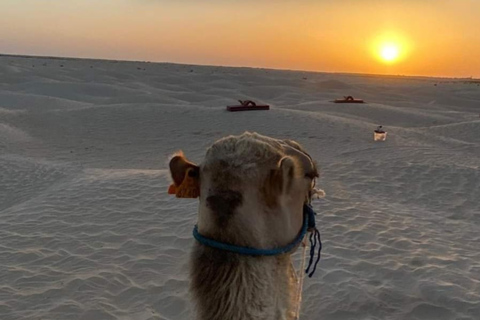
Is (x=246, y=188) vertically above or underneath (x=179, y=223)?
above

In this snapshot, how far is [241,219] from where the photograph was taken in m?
1.89

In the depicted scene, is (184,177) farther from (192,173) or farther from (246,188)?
(246,188)

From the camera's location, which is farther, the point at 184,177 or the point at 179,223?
the point at 179,223

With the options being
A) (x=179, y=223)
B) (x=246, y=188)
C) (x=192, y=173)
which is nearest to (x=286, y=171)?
(x=246, y=188)

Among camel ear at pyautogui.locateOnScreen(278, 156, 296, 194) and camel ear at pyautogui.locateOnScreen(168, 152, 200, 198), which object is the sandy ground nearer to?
camel ear at pyautogui.locateOnScreen(168, 152, 200, 198)

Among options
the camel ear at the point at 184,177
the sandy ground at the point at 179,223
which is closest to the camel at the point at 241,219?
the camel ear at the point at 184,177

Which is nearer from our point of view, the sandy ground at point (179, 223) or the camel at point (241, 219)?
the camel at point (241, 219)

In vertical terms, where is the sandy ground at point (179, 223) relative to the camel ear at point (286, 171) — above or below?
below

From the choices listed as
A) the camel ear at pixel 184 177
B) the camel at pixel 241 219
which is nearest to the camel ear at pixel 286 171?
the camel at pixel 241 219

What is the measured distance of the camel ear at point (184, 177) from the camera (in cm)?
196

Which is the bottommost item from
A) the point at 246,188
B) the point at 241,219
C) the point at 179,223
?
the point at 179,223

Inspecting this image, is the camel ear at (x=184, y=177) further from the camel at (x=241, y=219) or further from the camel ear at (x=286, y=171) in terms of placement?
the camel ear at (x=286, y=171)

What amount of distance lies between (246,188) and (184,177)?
258 mm

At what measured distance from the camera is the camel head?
1878mm
